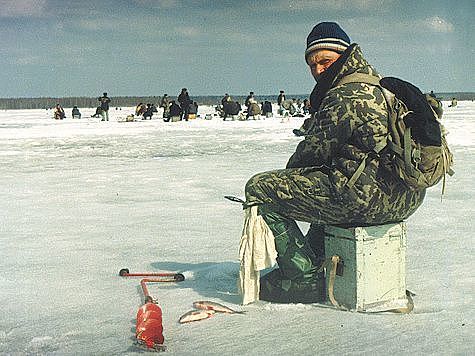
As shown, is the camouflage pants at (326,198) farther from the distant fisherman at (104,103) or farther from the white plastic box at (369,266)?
the distant fisherman at (104,103)

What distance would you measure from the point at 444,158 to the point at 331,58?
732 millimetres

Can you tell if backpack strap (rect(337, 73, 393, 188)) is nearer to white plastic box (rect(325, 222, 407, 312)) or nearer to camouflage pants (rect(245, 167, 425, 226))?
camouflage pants (rect(245, 167, 425, 226))

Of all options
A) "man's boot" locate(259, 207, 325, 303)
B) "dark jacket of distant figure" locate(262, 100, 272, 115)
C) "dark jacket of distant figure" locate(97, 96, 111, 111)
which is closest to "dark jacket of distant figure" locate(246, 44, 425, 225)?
"man's boot" locate(259, 207, 325, 303)

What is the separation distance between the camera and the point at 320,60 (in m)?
3.19

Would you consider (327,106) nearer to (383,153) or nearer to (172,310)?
(383,153)

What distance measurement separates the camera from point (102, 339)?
2.93 m

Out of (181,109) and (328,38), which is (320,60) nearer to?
(328,38)

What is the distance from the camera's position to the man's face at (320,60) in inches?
125

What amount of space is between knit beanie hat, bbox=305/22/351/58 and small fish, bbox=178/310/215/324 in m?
1.38

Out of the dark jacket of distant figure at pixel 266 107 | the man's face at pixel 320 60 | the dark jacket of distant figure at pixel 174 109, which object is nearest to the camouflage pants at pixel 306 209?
the man's face at pixel 320 60

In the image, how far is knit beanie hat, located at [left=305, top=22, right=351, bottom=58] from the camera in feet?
10.3

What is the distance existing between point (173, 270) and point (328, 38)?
1.90m

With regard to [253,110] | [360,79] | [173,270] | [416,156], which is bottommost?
[173,270]

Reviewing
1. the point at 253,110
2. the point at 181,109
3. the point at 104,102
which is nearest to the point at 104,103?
the point at 104,102
